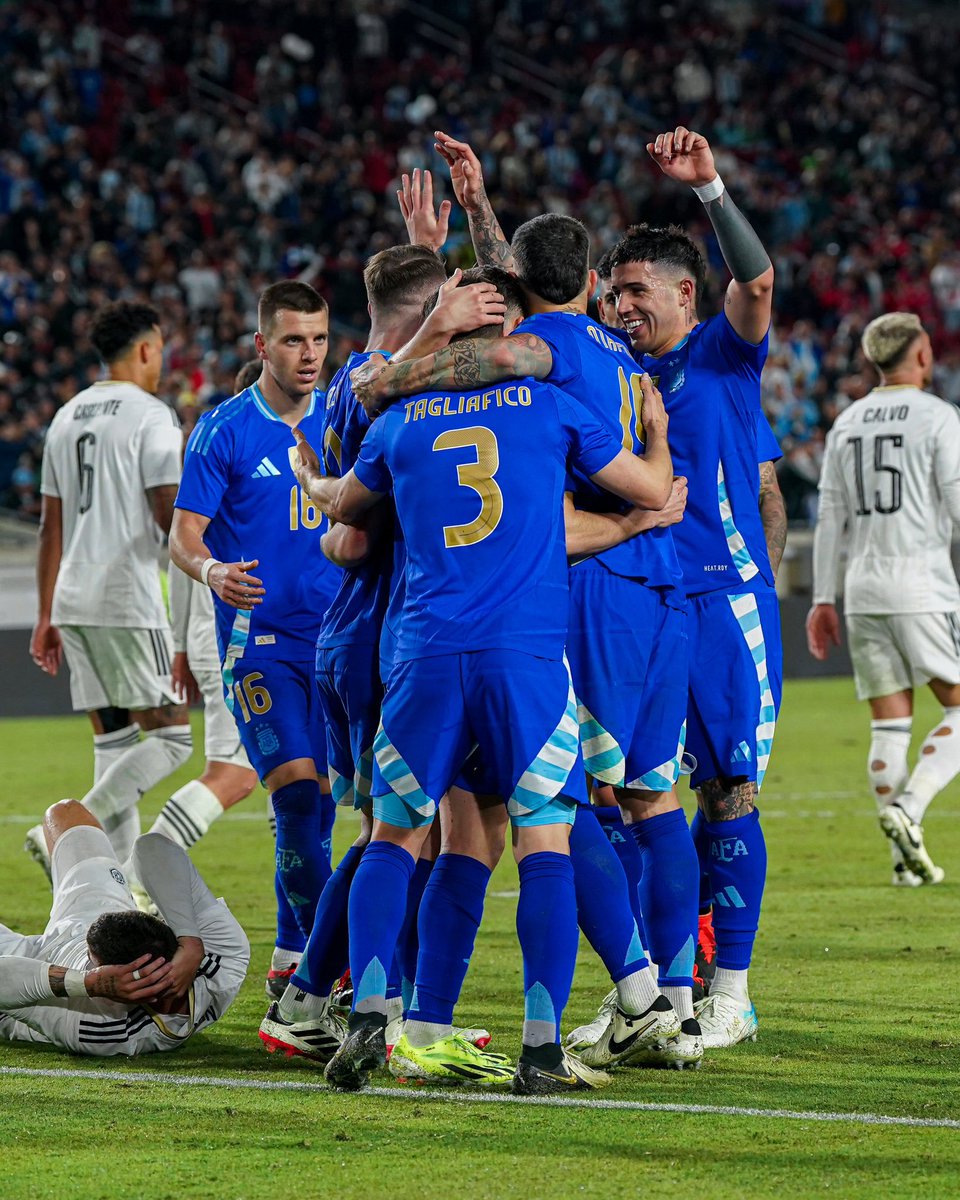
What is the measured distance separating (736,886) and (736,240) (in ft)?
6.14

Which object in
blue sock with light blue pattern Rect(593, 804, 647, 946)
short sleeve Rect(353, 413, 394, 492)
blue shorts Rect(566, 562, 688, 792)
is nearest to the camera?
short sleeve Rect(353, 413, 394, 492)

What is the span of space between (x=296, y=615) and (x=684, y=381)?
1.50m

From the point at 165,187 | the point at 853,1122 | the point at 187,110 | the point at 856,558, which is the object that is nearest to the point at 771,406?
the point at 165,187

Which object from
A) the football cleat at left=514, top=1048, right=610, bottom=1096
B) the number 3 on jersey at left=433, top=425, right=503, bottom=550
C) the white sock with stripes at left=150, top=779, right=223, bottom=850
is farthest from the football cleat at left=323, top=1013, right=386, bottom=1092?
the white sock with stripes at left=150, top=779, right=223, bottom=850

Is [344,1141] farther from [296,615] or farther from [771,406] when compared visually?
[771,406]

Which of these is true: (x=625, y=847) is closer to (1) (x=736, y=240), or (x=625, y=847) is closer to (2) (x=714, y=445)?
(2) (x=714, y=445)

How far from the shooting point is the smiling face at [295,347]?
5.93m

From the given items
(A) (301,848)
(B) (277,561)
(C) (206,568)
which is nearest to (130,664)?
(B) (277,561)

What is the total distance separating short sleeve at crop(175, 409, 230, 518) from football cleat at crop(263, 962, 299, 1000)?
149 cm

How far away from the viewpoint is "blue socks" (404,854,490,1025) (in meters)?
4.64

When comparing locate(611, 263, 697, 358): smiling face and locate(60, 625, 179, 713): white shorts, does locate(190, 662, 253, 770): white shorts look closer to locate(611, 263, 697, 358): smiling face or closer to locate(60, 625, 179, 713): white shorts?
locate(60, 625, 179, 713): white shorts

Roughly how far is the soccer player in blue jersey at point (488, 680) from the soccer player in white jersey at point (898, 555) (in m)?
4.09

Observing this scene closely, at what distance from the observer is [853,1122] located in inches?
166

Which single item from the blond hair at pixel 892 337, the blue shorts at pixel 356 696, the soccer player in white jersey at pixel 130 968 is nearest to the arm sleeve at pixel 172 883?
the soccer player in white jersey at pixel 130 968
